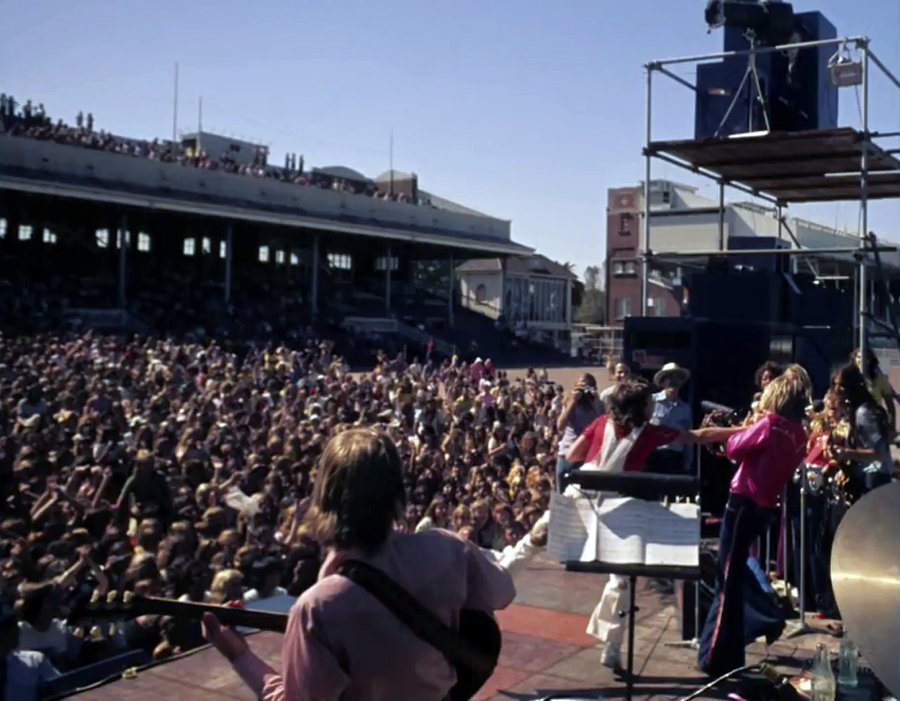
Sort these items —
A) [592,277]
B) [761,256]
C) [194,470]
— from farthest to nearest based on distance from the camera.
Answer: [592,277], [194,470], [761,256]

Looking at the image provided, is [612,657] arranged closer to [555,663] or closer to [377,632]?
[555,663]

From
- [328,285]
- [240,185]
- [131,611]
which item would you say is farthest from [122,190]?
[131,611]

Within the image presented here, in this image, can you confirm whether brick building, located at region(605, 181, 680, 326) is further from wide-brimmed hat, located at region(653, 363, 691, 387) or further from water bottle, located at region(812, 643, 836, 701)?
water bottle, located at region(812, 643, 836, 701)

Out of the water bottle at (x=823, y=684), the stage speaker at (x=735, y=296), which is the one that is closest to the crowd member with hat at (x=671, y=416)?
the stage speaker at (x=735, y=296)

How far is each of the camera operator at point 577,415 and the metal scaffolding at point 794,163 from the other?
90 centimetres

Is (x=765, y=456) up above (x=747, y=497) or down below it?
above

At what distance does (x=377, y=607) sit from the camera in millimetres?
2105

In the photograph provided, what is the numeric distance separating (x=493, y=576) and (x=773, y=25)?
6.35 m

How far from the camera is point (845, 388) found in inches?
215

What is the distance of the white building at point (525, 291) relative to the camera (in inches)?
2025

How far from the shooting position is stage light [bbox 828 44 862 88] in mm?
6865

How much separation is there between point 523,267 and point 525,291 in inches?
52.8

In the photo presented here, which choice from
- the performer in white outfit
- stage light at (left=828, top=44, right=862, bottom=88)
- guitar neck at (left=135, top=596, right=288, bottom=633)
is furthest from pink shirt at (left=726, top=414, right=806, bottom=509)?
stage light at (left=828, top=44, right=862, bottom=88)

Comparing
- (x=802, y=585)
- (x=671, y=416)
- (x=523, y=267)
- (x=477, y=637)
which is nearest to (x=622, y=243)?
(x=523, y=267)
